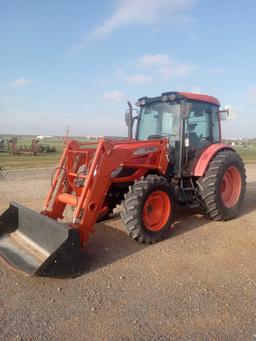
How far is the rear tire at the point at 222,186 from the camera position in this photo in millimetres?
6543

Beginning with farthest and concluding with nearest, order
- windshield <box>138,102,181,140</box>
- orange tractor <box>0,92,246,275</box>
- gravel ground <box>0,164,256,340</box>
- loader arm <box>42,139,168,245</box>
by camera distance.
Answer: windshield <box>138,102,181,140</box> < loader arm <box>42,139,168,245</box> < orange tractor <box>0,92,246,275</box> < gravel ground <box>0,164,256,340</box>

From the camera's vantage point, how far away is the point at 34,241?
493 cm

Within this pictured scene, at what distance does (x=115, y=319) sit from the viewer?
11.4ft

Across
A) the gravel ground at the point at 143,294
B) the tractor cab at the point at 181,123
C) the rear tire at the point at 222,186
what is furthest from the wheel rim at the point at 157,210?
the rear tire at the point at 222,186

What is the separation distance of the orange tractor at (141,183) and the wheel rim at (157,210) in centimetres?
2

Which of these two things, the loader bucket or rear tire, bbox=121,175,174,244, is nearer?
the loader bucket

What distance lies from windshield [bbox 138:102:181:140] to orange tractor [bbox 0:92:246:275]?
0.06 feet

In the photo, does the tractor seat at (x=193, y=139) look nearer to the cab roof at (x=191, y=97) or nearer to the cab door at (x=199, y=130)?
the cab door at (x=199, y=130)

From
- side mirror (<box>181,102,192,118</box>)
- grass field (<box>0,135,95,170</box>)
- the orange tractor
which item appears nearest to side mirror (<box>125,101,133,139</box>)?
the orange tractor

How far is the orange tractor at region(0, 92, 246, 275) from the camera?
15.7 ft

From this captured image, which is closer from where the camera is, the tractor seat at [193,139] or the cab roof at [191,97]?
the cab roof at [191,97]

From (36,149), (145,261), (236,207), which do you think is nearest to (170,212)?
(145,261)

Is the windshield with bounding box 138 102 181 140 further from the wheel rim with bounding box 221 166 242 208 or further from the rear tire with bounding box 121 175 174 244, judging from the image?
the wheel rim with bounding box 221 166 242 208

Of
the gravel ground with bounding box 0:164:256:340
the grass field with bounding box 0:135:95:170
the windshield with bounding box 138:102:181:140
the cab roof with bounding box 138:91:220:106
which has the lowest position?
the gravel ground with bounding box 0:164:256:340
